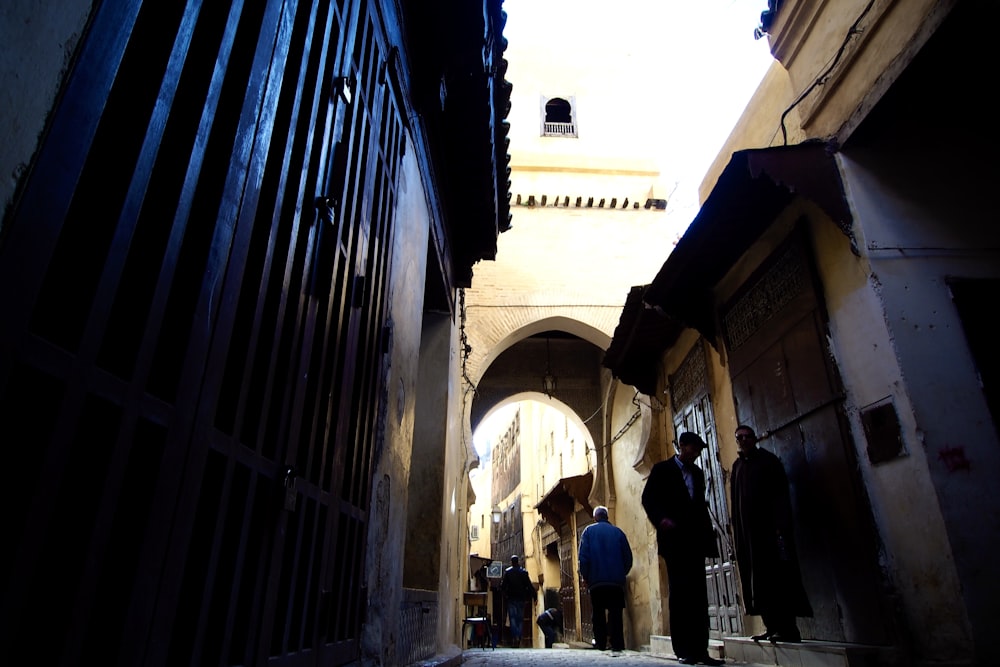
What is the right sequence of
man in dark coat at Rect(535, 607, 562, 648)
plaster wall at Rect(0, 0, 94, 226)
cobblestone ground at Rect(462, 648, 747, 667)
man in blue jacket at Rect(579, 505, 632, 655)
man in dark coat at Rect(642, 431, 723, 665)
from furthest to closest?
man in dark coat at Rect(535, 607, 562, 648) < man in blue jacket at Rect(579, 505, 632, 655) < cobblestone ground at Rect(462, 648, 747, 667) < man in dark coat at Rect(642, 431, 723, 665) < plaster wall at Rect(0, 0, 94, 226)

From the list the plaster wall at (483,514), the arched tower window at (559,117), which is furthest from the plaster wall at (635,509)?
the plaster wall at (483,514)

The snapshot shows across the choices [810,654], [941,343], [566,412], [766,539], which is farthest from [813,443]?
[566,412]

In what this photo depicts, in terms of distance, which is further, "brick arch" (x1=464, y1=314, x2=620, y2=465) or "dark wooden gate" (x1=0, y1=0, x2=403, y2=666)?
"brick arch" (x1=464, y1=314, x2=620, y2=465)

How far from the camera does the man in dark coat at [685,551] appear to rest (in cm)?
478

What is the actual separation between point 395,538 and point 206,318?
2706 mm

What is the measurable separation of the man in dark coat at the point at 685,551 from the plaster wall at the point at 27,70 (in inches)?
184

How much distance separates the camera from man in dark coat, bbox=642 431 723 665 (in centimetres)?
478

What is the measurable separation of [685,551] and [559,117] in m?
12.6

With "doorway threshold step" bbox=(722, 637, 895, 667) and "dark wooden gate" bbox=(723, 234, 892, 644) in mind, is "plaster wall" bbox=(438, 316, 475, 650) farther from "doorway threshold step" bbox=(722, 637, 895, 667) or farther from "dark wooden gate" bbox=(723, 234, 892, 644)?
"dark wooden gate" bbox=(723, 234, 892, 644)

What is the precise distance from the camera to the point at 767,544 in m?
4.33

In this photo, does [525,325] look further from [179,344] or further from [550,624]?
[179,344]

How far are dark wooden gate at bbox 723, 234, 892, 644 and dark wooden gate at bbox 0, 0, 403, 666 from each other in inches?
131

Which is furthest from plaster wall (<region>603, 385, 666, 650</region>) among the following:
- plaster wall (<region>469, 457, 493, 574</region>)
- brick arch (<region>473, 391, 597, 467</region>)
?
plaster wall (<region>469, 457, 493, 574</region>)

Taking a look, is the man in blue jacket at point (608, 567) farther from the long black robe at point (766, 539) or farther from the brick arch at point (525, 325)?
the brick arch at point (525, 325)
